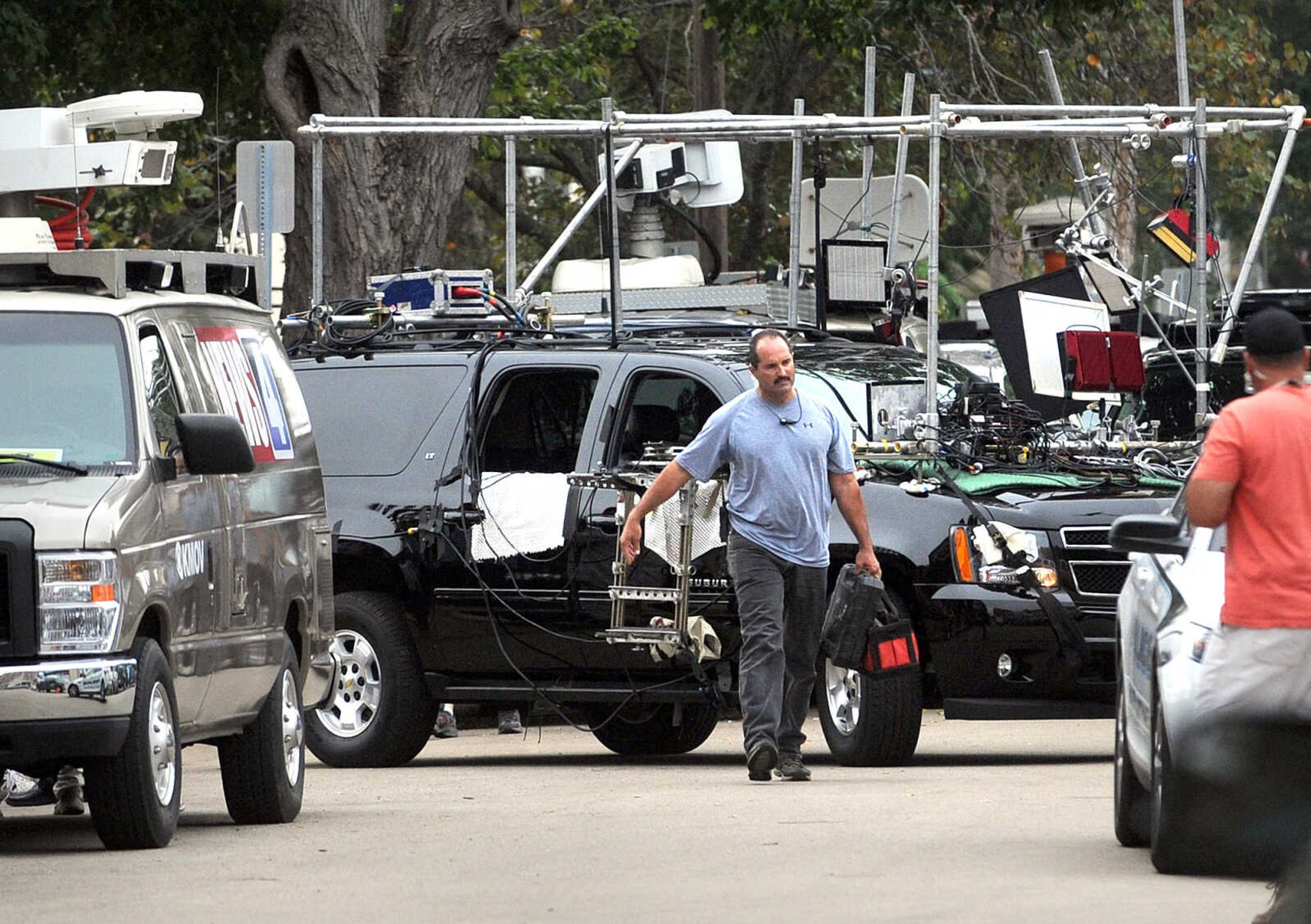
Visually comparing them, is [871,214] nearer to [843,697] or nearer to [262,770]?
[843,697]

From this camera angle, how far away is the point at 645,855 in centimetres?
862

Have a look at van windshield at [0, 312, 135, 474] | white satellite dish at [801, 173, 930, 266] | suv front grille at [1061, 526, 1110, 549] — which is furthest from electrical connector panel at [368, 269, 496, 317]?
van windshield at [0, 312, 135, 474]

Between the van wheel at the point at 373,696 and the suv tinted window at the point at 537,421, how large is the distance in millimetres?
917

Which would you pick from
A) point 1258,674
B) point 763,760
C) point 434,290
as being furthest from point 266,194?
point 1258,674

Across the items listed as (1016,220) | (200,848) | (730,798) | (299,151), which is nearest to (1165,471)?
(730,798)

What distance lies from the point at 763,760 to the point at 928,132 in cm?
372

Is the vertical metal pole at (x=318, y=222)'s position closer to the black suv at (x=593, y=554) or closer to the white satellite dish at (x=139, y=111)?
the black suv at (x=593, y=554)

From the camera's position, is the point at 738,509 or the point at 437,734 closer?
the point at 738,509

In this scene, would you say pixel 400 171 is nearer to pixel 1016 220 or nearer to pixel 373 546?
pixel 373 546

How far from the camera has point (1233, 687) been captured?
679 centimetres

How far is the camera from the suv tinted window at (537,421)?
12.9 meters

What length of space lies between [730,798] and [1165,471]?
10.3 ft

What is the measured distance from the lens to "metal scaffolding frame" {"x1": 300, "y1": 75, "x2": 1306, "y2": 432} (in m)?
13.4

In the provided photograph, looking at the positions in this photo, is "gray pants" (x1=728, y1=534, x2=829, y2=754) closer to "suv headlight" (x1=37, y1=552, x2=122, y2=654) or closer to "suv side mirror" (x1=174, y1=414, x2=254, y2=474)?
"suv side mirror" (x1=174, y1=414, x2=254, y2=474)
